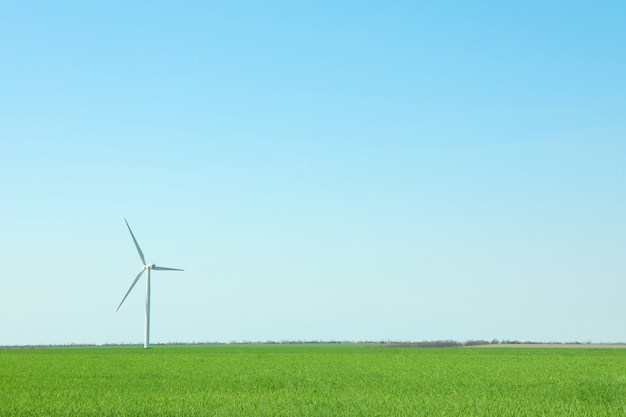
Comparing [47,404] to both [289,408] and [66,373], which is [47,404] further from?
[66,373]

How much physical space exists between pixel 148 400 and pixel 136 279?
6324 centimetres

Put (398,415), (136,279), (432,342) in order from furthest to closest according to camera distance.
→ (432,342) → (136,279) → (398,415)

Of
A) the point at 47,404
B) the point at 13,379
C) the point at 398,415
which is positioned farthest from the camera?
the point at 13,379

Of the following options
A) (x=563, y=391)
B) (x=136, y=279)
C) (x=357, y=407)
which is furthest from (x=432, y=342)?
(x=357, y=407)

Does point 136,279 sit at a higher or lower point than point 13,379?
higher

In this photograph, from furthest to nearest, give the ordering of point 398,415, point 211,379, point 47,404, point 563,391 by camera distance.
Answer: point 211,379 < point 563,391 < point 47,404 < point 398,415

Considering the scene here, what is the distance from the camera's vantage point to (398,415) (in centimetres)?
1739

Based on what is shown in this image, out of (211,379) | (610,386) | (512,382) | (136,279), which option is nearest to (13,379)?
(211,379)

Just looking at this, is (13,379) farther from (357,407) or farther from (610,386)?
(610,386)

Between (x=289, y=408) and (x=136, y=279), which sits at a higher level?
(x=136, y=279)

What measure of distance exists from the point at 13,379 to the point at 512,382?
2040 cm

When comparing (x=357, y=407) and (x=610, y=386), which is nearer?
(x=357, y=407)

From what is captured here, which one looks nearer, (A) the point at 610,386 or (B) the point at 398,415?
(B) the point at 398,415

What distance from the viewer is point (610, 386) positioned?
2678 cm
